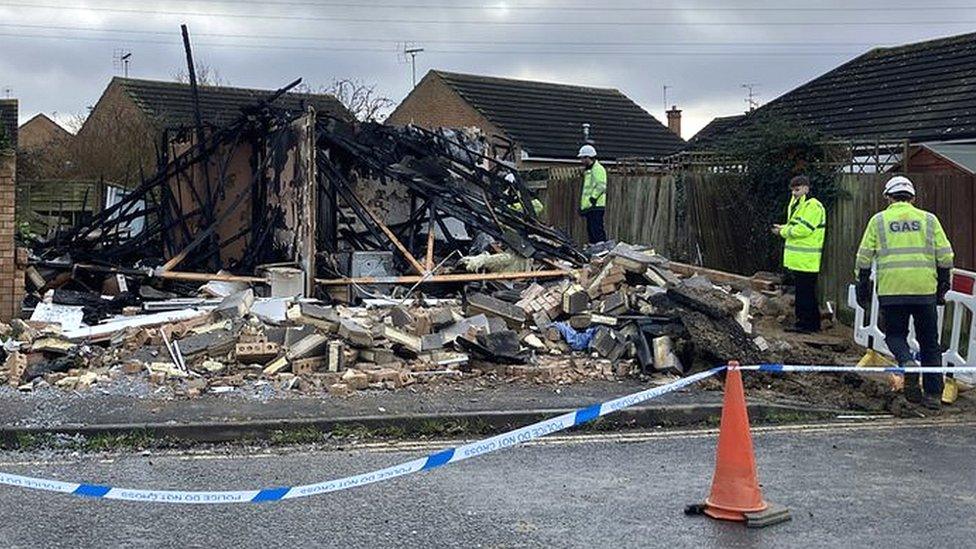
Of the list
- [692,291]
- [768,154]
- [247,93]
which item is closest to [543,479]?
[692,291]

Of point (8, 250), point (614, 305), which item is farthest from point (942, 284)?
point (8, 250)

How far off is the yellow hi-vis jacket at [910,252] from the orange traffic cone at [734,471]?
375cm

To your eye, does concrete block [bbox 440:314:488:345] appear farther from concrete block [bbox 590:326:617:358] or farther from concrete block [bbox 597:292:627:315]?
concrete block [bbox 597:292:627:315]

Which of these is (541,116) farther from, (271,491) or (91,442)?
(271,491)

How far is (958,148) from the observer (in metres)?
17.6

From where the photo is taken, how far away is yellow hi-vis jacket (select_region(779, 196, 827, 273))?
12.7m

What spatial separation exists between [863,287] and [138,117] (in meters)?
26.6

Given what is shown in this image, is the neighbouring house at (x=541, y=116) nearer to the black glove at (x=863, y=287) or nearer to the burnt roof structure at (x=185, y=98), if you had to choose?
the burnt roof structure at (x=185, y=98)

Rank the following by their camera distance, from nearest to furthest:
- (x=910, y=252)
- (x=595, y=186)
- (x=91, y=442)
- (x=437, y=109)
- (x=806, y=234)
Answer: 1. (x=91, y=442)
2. (x=910, y=252)
3. (x=806, y=234)
4. (x=595, y=186)
5. (x=437, y=109)

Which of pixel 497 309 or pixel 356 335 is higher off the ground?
pixel 497 309

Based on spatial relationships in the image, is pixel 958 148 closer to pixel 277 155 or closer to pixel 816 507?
pixel 277 155

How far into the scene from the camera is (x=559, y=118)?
118ft

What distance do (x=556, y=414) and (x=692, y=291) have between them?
3123mm

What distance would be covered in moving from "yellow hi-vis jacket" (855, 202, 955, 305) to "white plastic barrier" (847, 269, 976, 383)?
0.63 m
